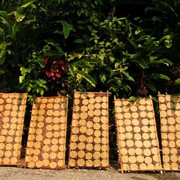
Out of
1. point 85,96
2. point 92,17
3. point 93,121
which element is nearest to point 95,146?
point 93,121

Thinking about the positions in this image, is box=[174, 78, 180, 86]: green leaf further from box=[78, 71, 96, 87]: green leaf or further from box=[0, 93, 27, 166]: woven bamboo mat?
box=[0, 93, 27, 166]: woven bamboo mat

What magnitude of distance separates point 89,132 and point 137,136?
0.65m

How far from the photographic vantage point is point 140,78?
5.11 metres

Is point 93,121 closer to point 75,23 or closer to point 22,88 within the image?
point 22,88

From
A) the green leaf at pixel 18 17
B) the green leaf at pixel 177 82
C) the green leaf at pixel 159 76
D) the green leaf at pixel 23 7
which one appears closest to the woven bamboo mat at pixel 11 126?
the green leaf at pixel 18 17

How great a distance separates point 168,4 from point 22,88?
253cm

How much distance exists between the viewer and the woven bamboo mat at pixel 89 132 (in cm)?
439

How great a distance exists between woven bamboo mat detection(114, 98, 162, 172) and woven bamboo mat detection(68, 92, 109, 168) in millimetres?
192

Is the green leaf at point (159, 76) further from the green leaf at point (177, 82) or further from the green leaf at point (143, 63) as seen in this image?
the green leaf at point (143, 63)

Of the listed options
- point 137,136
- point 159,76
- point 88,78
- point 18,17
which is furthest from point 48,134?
point 159,76

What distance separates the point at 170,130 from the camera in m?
4.54

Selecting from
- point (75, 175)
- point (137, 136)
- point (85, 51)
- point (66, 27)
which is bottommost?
point (75, 175)

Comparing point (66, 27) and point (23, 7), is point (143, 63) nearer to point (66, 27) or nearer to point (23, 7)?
point (66, 27)

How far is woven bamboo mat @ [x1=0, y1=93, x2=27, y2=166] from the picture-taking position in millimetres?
4449
